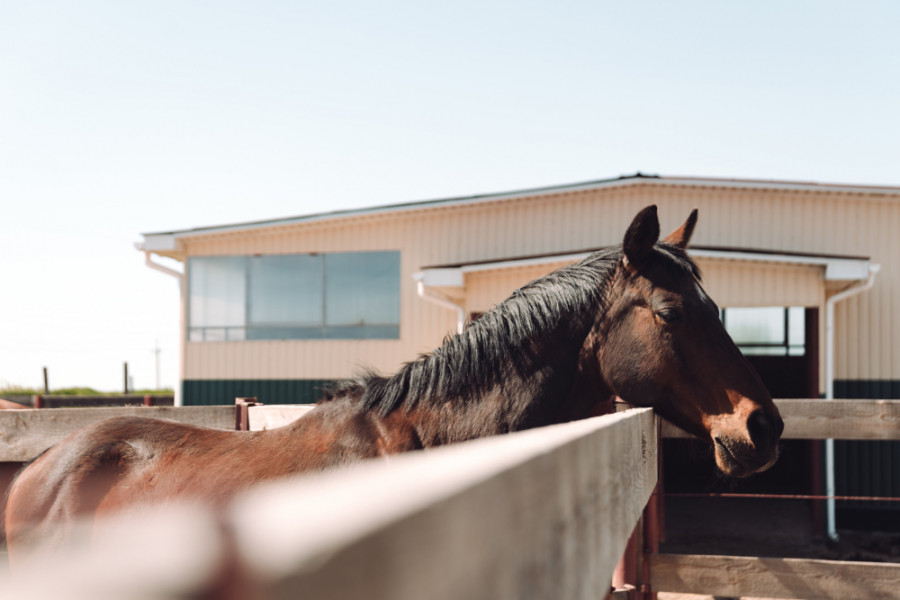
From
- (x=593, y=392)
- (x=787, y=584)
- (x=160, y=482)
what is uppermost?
(x=593, y=392)

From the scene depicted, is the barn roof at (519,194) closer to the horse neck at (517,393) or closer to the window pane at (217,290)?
the window pane at (217,290)

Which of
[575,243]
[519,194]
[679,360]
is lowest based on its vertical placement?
[679,360]

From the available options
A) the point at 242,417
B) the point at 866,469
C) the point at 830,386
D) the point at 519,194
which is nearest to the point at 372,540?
the point at 242,417

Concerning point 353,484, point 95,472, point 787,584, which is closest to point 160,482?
point 95,472

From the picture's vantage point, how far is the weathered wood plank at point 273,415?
3844 millimetres

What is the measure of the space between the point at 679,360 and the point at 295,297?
11.8 m

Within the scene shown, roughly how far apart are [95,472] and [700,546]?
8514 millimetres

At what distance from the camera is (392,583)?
1.46ft

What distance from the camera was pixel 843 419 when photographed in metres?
3.63

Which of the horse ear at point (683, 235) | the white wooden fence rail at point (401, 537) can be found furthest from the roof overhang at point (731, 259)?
the white wooden fence rail at point (401, 537)

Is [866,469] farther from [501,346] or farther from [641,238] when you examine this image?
[501,346]

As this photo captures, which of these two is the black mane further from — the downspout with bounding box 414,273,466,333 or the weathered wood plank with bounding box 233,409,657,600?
the downspout with bounding box 414,273,466,333

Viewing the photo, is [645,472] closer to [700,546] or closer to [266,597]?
[266,597]

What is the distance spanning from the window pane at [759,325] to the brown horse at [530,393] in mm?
12644
